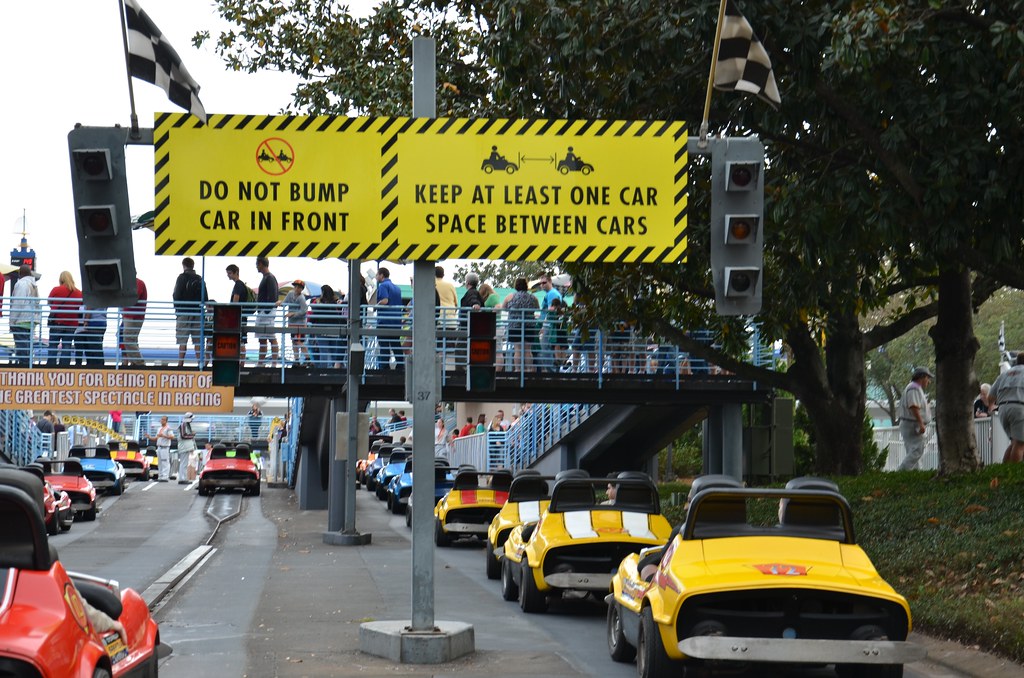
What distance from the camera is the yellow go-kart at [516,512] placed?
18.9 metres

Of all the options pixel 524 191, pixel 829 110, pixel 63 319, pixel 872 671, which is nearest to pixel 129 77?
pixel 524 191

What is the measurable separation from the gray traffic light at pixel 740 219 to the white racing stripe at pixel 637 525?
13.5ft

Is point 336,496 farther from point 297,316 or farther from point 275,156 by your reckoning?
point 275,156

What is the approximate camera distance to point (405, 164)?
11.6 metres

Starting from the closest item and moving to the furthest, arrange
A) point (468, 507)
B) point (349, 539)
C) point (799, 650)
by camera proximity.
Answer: point (799, 650), point (468, 507), point (349, 539)

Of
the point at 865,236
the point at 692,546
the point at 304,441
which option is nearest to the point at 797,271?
the point at 865,236

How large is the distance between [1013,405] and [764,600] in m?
14.1

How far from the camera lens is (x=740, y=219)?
11359 millimetres

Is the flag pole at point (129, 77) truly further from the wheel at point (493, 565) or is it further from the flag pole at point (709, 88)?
the wheel at point (493, 565)

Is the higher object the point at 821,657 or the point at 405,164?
the point at 405,164

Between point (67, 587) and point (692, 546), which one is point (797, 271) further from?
point (67, 587)

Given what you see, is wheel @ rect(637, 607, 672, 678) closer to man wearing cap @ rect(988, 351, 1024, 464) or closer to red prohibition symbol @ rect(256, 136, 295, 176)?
red prohibition symbol @ rect(256, 136, 295, 176)

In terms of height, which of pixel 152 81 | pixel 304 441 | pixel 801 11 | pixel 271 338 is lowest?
pixel 304 441

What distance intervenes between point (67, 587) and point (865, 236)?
35.9ft
